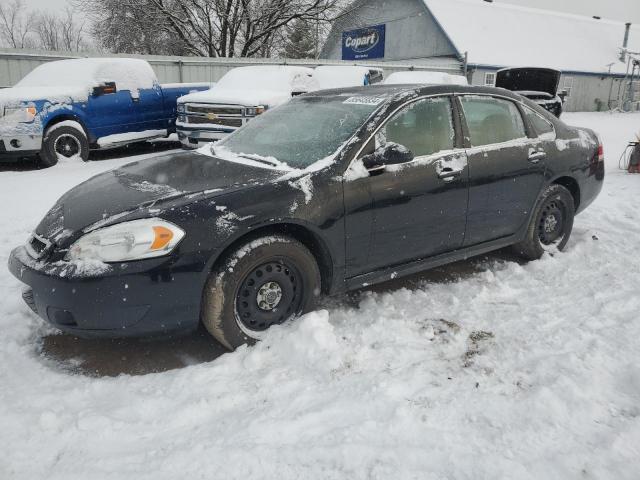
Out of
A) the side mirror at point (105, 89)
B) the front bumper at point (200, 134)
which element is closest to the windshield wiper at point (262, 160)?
the front bumper at point (200, 134)

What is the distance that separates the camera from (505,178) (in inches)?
160

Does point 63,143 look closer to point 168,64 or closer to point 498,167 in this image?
point 498,167

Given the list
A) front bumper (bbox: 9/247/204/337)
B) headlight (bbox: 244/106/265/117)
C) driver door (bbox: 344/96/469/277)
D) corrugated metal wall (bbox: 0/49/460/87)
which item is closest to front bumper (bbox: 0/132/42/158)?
headlight (bbox: 244/106/265/117)

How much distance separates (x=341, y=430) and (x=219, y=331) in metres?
0.96

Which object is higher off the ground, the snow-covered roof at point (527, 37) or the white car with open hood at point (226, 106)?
the snow-covered roof at point (527, 37)

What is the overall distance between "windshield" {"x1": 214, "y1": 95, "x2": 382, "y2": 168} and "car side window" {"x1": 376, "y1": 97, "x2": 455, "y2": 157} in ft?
0.62

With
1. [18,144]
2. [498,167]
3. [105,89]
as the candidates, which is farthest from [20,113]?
[498,167]

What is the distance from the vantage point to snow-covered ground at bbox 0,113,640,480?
2.18 m

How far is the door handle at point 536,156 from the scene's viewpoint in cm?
426

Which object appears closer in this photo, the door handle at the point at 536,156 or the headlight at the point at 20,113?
the door handle at the point at 536,156

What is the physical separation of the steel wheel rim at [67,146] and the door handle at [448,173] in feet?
24.0

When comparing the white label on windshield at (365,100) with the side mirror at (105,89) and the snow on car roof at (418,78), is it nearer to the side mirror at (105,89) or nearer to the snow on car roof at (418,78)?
the side mirror at (105,89)

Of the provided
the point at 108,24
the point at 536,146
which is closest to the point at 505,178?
the point at 536,146

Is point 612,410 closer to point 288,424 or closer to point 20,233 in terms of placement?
point 288,424
